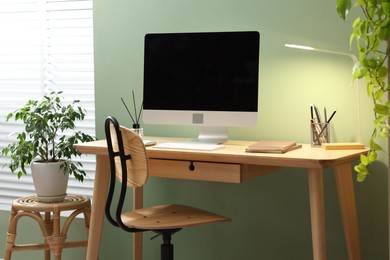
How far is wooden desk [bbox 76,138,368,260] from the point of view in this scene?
9.20ft

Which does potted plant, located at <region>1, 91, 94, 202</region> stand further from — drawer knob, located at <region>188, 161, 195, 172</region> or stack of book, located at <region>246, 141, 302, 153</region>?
stack of book, located at <region>246, 141, 302, 153</region>

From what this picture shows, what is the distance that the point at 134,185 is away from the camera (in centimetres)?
290

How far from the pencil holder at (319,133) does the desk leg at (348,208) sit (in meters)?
0.15

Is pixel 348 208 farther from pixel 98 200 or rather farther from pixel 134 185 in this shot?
pixel 98 200

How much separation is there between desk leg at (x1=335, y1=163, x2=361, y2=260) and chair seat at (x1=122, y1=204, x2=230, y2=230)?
501 millimetres

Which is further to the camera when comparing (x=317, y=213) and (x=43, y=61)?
(x=43, y=61)

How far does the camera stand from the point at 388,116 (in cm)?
186

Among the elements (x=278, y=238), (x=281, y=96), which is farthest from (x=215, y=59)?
(x=278, y=238)

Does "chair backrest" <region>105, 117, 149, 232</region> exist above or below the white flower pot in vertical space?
above

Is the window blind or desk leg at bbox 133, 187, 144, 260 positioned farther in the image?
the window blind

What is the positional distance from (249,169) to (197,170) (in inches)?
8.3

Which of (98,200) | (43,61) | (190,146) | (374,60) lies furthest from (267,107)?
(374,60)

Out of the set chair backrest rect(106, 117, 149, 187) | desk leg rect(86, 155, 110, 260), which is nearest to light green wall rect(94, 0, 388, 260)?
desk leg rect(86, 155, 110, 260)

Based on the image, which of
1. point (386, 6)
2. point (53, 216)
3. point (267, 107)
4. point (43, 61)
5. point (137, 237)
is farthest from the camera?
point (43, 61)
